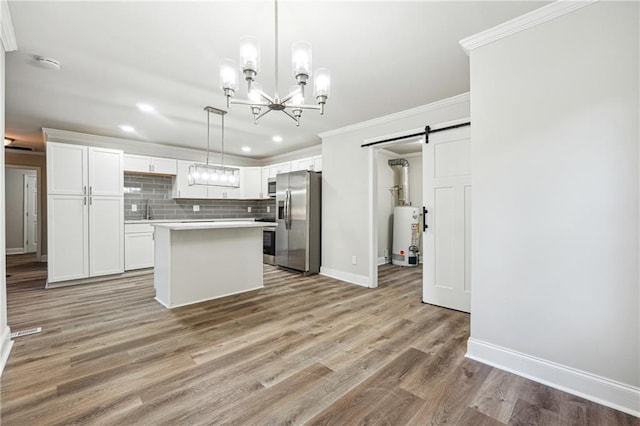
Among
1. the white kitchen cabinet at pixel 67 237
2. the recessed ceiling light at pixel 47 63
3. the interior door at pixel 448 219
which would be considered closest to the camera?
the recessed ceiling light at pixel 47 63

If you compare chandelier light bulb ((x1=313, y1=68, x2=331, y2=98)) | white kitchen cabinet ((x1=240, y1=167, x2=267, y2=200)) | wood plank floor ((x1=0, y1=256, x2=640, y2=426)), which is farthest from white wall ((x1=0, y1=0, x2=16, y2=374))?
white kitchen cabinet ((x1=240, y1=167, x2=267, y2=200))

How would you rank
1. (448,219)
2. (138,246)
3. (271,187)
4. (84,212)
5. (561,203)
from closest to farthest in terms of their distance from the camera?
(561,203) → (448,219) → (84,212) → (138,246) → (271,187)

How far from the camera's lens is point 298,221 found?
5094 mm

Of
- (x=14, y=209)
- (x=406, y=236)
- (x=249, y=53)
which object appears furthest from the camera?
(x=14, y=209)

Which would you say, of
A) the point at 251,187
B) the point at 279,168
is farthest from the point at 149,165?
the point at 279,168

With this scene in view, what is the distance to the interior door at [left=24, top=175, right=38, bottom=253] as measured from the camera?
7.46m

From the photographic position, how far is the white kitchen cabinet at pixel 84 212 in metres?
4.18

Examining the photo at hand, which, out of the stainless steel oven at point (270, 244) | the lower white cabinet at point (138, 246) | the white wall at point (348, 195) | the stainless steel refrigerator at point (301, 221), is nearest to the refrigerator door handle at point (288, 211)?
the stainless steel refrigerator at point (301, 221)

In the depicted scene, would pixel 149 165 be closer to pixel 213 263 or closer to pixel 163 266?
pixel 163 266

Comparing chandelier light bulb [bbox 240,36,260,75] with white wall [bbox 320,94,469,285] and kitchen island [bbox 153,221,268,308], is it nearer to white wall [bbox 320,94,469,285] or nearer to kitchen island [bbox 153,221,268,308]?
kitchen island [bbox 153,221,268,308]

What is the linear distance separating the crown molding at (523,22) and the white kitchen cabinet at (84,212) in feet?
17.2

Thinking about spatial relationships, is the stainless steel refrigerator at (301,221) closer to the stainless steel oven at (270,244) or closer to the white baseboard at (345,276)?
the white baseboard at (345,276)

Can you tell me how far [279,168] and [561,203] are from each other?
Answer: 5.23 metres

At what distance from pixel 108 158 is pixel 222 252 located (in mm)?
2748
